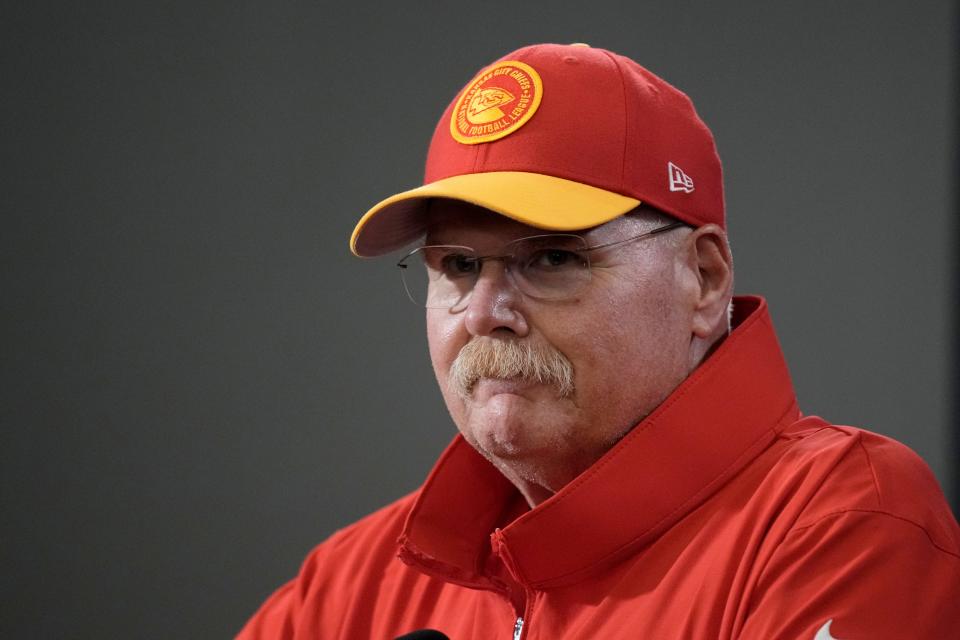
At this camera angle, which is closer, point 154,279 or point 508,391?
point 508,391

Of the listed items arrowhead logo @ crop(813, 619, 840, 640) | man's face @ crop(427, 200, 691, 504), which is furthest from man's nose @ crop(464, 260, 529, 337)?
arrowhead logo @ crop(813, 619, 840, 640)

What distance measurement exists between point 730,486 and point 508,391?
0.73ft

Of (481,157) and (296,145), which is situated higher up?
(296,145)

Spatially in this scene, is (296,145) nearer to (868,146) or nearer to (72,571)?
(72,571)

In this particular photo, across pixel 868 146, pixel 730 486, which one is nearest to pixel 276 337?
pixel 868 146

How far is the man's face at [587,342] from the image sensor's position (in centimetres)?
112


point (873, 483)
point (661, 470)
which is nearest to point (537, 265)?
point (661, 470)

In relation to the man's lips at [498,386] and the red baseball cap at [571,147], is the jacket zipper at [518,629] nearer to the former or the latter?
the man's lips at [498,386]

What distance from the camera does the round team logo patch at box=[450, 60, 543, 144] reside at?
1.18 meters

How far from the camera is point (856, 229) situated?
2076mm

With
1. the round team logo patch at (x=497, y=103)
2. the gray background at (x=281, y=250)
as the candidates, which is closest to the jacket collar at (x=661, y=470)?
the round team logo patch at (x=497, y=103)

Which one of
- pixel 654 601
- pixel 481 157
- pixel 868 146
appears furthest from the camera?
pixel 868 146

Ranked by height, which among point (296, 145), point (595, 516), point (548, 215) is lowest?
point (595, 516)

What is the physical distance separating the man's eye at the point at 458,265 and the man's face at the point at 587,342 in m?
0.03
